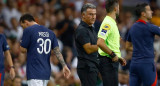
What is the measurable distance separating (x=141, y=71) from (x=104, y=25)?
1.42 m

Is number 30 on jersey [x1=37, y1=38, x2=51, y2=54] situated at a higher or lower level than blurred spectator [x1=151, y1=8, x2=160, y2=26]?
higher

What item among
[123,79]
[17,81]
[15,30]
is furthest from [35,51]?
[15,30]

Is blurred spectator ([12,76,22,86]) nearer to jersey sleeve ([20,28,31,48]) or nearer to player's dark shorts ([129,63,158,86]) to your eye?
jersey sleeve ([20,28,31,48])

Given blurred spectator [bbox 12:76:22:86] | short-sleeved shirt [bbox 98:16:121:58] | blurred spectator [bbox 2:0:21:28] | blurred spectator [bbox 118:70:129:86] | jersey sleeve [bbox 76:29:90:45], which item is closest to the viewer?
short-sleeved shirt [bbox 98:16:121:58]

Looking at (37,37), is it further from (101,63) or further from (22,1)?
(22,1)

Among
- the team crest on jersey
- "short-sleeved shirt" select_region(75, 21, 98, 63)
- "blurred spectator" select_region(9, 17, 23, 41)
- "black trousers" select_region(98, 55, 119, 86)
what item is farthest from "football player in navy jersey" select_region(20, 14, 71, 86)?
"blurred spectator" select_region(9, 17, 23, 41)

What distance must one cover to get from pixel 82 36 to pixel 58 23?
7.58 m

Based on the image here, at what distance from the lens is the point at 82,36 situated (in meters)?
8.37

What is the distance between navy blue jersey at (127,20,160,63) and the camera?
29.0 ft

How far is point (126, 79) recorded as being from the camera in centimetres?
1310

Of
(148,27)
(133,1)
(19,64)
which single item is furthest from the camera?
(133,1)

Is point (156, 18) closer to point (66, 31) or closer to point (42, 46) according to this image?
point (66, 31)

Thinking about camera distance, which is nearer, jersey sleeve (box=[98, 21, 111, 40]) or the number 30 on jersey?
jersey sleeve (box=[98, 21, 111, 40])

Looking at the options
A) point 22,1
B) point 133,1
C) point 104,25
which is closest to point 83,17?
point 104,25
